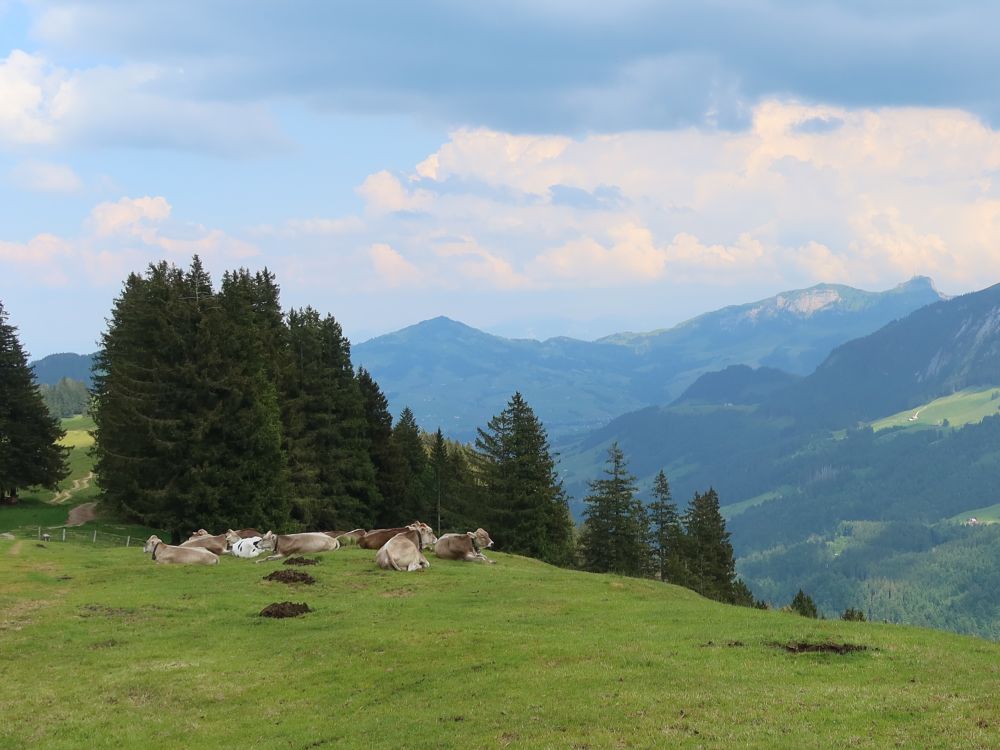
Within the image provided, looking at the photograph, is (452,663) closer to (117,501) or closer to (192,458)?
(192,458)

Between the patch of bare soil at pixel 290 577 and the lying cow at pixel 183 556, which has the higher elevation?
the lying cow at pixel 183 556

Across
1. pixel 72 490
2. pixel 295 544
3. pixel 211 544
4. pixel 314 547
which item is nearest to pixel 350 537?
pixel 314 547

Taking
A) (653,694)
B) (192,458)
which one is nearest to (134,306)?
(192,458)

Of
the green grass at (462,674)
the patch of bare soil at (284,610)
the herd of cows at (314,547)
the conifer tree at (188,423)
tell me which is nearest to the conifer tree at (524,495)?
the conifer tree at (188,423)

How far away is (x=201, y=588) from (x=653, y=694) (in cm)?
1977

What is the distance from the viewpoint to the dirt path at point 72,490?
66.2 m

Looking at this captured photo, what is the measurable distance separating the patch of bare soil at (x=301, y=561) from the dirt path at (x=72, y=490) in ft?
129

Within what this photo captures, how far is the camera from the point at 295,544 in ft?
120

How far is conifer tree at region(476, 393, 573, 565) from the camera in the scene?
221 ft

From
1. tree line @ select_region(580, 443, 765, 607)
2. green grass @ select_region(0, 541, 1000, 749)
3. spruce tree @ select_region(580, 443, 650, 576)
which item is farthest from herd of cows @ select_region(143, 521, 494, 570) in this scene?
spruce tree @ select_region(580, 443, 650, 576)

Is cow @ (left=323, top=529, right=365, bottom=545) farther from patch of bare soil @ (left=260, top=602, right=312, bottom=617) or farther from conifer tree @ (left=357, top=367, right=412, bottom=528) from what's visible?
conifer tree @ (left=357, top=367, right=412, bottom=528)

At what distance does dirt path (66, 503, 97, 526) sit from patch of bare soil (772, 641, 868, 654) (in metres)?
46.7

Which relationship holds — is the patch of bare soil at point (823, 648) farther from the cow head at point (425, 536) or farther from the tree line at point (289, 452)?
the tree line at point (289, 452)

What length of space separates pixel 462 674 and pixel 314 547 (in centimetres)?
2135
